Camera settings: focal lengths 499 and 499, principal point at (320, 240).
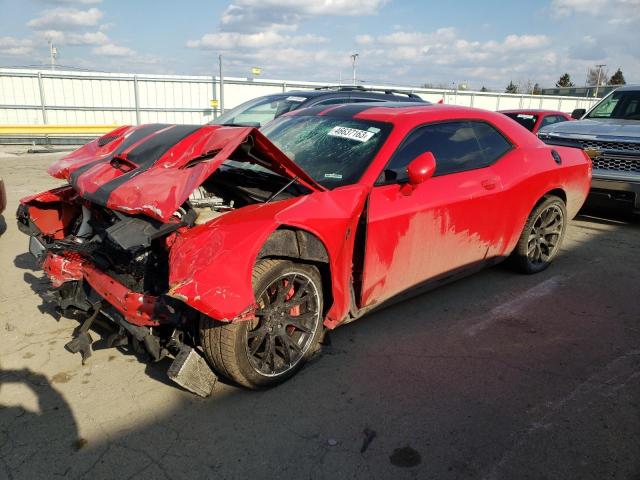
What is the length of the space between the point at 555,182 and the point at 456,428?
3.00 m

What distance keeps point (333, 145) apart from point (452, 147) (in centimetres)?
96

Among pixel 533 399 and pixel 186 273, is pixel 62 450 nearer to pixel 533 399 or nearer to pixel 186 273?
pixel 186 273

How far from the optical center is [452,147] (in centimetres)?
386

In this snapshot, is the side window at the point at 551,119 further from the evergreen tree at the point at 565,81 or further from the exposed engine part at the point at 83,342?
the evergreen tree at the point at 565,81

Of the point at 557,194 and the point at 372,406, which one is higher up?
the point at 557,194

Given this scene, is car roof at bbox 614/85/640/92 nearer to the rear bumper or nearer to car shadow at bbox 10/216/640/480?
car shadow at bbox 10/216/640/480

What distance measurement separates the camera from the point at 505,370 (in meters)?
3.22

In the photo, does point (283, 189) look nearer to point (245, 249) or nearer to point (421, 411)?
point (245, 249)

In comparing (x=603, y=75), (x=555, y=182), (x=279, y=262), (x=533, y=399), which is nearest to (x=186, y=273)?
(x=279, y=262)

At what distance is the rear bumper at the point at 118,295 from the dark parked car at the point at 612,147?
6.31 metres

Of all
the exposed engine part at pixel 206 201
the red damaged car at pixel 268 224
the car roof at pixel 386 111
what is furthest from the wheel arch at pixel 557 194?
the exposed engine part at pixel 206 201

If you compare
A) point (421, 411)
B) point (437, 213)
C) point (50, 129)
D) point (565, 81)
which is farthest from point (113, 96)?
point (565, 81)

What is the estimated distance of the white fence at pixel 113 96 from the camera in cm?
1656

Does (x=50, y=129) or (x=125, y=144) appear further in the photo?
(x=50, y=129)
